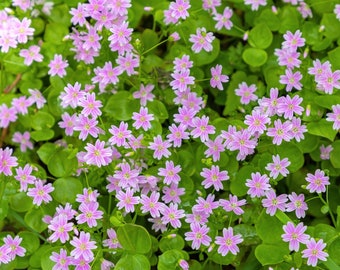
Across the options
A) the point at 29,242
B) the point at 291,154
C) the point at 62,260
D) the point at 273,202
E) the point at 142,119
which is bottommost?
the point at 29,242

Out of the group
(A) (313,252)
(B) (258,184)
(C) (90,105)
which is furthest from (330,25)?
(C) (90,105)

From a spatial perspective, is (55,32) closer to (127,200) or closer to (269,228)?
(127,200)

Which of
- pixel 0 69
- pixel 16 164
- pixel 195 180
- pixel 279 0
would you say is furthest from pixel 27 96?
pixel 279 0

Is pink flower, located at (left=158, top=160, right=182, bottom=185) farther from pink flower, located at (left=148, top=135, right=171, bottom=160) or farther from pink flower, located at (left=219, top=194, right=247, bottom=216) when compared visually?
pink flower, located at (left=219, top=194, right=247, bottom=216)

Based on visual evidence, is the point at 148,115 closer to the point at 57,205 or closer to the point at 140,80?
the point at 140,80

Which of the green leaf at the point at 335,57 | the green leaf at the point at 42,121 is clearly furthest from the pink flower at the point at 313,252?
the green leaf at the point at 42,121

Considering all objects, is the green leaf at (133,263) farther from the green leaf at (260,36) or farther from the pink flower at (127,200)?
the green leaf at (260,36)
